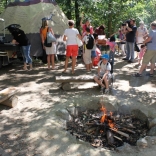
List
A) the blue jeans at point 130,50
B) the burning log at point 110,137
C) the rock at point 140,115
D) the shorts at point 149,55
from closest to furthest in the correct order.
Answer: the burning log at point 110,137 → the rock at point 140,115 → the shorts at point 149,55 → the blue jeans at point 130,50

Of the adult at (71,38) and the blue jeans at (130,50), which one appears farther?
the blue jeans at (130,50)

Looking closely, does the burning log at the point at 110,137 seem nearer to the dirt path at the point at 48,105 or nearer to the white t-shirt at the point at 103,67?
the dirt path at the point at 48,105

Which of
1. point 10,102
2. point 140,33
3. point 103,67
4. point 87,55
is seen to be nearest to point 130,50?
point 140,33

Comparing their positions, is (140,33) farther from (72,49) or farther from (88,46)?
(72,49)

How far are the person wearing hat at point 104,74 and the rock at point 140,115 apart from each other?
1.18 meters

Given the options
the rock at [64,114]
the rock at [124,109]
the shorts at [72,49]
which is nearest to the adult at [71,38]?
the shorts at [72,49]

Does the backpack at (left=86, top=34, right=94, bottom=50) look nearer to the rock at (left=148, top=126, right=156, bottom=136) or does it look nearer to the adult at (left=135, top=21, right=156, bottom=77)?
the adult at (left=135, top=21, right=156, bottom=77)

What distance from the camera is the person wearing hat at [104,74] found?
232 inches

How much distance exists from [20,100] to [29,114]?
90 centimetres

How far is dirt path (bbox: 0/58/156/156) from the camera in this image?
3469 millimetres

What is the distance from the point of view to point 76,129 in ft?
14.4

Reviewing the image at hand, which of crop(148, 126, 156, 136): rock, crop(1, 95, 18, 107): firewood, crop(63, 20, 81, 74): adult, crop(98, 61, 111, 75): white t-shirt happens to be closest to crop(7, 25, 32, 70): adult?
crop(63, 20, 81, 74): adult

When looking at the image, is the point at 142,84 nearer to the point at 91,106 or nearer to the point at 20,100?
the point at 91,106

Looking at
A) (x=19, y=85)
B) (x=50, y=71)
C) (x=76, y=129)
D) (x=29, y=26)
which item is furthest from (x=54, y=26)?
(x=76, y=129)
